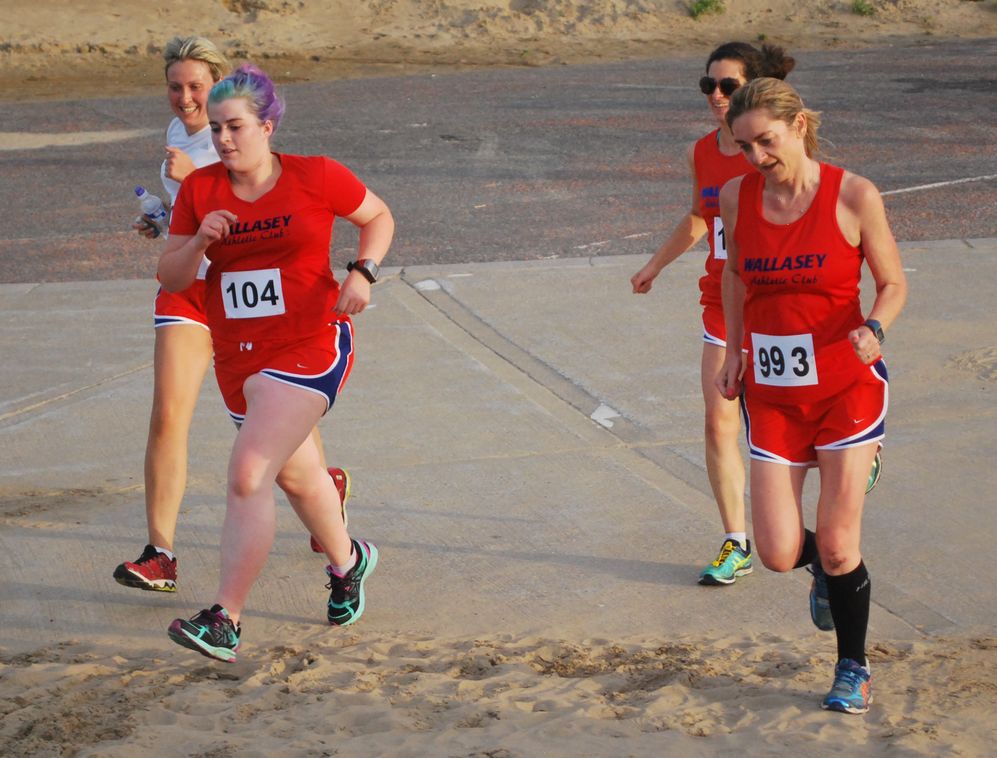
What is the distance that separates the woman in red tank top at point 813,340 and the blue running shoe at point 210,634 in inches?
64.6

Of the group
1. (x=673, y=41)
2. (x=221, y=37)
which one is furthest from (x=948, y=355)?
(x=221, y=37)

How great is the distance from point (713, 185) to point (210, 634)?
2402 millimetres

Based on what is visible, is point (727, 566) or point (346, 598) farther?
point (727, 566)

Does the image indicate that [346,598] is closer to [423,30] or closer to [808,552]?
[808,552]

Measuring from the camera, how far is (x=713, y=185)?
5.28 metres

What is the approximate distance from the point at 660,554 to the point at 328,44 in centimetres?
1890

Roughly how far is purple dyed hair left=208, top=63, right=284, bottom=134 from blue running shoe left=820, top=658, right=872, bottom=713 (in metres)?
2.41

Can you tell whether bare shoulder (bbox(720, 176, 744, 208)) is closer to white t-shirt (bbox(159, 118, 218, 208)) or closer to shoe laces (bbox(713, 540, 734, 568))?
shoe laces (bbox(713, 540, 734, 568))

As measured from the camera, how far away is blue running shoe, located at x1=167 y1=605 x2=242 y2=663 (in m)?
4.28

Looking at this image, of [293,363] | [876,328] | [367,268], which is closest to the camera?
[876,328]

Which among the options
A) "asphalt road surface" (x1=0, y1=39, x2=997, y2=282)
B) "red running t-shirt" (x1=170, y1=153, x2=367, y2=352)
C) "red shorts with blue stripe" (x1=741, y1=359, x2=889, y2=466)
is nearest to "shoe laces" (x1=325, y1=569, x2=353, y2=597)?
"red running t-shirt" (x1=170, y1=153, x2=367, y2=352)

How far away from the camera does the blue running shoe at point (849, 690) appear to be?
4.12 m

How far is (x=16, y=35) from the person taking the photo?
22656 millimetres

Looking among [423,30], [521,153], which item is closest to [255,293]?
[521,153]
